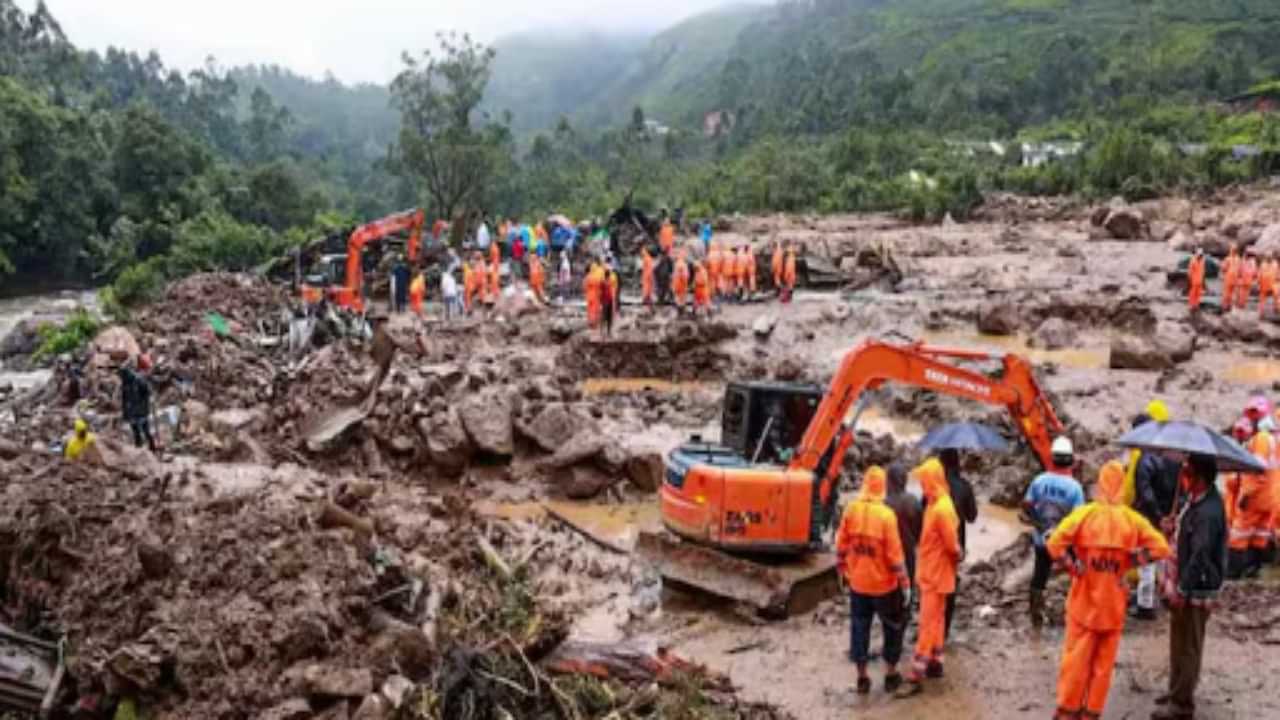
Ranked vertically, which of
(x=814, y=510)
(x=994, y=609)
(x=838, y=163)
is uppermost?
(x=838, y=163)

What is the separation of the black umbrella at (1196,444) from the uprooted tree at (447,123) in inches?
1586

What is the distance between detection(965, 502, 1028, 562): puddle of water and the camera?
40.8ft

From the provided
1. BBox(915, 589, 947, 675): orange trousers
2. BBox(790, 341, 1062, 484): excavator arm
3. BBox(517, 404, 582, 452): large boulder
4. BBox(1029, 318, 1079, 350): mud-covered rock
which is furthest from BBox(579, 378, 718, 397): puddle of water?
BBox(915, 589, 947, 675): orange trousers

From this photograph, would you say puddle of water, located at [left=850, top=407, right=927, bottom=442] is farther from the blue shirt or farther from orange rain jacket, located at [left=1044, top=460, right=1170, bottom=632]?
orange rain jacket, located at [left=1044, top=460, right=1170, bottom=632]

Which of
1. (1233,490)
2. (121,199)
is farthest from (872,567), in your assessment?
(121,199)

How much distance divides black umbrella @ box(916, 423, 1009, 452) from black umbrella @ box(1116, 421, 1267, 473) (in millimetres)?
1598

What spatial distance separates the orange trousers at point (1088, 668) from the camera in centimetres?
696

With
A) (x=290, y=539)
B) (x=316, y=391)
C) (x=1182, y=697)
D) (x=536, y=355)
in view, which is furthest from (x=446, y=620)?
(x=536, y=355)

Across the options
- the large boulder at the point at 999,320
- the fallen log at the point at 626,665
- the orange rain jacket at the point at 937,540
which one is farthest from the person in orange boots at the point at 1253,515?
the large boulder at the point at 999,320

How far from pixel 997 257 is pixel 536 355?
1758cm

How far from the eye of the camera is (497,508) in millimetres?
14531

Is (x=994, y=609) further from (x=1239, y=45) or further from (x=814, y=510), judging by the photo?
(x=1239, y=45)

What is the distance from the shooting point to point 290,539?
911 centimetres

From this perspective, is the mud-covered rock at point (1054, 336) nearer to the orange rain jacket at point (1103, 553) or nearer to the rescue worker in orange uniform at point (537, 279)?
the rescue worker in orange uniform at point (537, 279)
